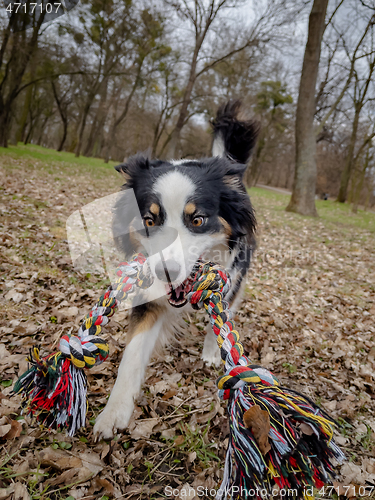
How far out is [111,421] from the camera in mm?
1847

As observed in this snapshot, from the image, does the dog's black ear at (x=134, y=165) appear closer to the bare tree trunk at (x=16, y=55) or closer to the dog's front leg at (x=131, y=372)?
the dog's front leg at (x=131, y=372)

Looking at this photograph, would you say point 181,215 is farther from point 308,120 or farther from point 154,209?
point 308,120

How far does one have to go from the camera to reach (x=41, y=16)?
45.0 feet

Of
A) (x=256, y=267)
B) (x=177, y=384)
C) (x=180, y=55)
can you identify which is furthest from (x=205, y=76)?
(x=177, y=384)

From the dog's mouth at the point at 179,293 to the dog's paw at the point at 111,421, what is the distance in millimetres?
714

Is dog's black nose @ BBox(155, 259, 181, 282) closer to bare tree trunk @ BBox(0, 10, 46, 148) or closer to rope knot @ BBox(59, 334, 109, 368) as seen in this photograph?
rope knot @ BBox(59, 334, 109, 368)

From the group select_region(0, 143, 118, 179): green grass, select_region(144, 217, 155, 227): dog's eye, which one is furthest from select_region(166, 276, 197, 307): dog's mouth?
select_region(0, 143, 118, 179): green grass

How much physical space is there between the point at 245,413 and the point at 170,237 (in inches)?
52.7

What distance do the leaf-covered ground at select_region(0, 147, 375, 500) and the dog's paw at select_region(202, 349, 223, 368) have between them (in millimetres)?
89

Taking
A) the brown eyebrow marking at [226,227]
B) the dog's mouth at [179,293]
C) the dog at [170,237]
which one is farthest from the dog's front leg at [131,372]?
the brown eyebrow marking at [226,227]

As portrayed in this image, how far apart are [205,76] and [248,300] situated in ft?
66.1

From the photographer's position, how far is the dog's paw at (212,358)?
2.79 metres

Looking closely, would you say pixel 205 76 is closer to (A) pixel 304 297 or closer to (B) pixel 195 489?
(A) pixel 304 297

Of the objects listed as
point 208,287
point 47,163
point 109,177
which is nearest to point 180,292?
point 208,287
